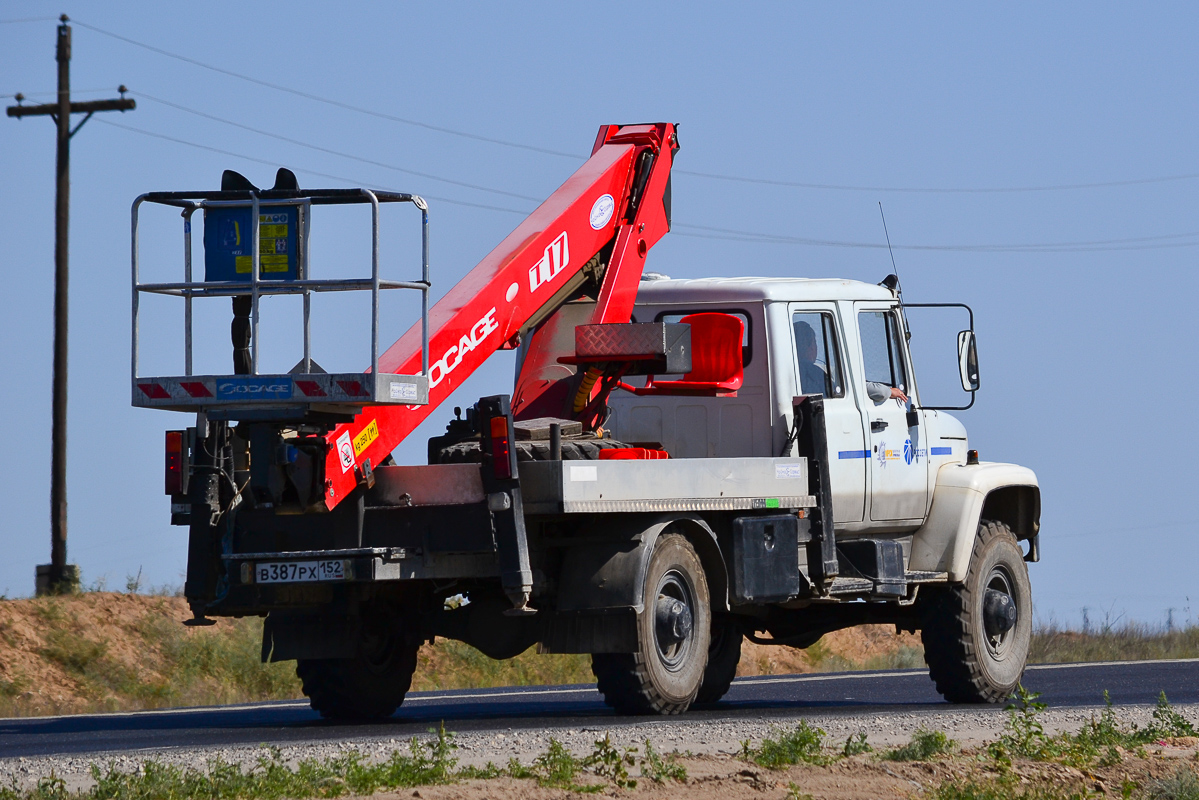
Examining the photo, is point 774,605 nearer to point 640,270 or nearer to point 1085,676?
point 640,270

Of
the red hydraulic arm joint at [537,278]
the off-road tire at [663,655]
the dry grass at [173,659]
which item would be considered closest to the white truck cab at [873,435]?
the red hydraulic arm joint at [537,278]

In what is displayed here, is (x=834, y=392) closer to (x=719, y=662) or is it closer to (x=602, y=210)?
(x=602, y=210)

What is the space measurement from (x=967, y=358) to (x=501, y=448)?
4.73 m

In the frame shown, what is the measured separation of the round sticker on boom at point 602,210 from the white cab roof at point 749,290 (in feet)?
1.95

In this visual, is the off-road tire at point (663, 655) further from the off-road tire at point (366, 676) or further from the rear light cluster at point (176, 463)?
the rear light cluster at point (176, 463)

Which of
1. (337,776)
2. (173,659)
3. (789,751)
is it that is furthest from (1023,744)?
(173,659)

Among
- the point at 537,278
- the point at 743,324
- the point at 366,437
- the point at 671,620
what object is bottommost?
the point at 671,620

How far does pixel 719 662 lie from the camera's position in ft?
48.2

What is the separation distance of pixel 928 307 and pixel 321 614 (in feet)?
17.0

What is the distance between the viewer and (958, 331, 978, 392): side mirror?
1433 cm

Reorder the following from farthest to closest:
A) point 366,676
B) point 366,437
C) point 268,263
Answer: point 366,676 → point 366,437 → point 268,263

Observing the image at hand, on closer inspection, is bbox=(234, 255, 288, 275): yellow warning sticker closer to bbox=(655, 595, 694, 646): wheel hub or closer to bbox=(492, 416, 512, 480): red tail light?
bbox=(492, 416, 512, 480): red tail light

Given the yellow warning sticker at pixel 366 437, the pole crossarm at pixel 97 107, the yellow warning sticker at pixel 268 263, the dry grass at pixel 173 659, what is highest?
the pole crossarm at pixel 97 107

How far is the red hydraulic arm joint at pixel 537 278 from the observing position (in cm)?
1144
